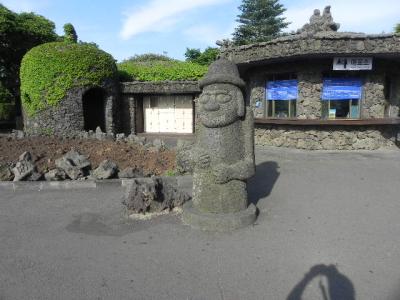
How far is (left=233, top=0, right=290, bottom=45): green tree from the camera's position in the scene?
124 ft

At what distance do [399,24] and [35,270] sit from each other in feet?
115

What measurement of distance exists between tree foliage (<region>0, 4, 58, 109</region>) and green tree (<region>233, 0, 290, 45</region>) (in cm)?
2195

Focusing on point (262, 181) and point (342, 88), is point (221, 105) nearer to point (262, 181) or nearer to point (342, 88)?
point (262, 181)

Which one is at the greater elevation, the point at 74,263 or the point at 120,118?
the point at 120,118

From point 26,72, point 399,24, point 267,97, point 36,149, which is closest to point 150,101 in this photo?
point 26,72

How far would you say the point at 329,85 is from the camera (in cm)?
1229

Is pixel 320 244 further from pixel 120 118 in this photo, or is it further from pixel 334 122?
pixel 120 118

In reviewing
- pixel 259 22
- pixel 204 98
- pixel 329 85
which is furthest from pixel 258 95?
pixel 259 22

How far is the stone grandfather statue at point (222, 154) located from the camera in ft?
15.5

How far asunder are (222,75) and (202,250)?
250cm

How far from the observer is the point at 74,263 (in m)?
3.80

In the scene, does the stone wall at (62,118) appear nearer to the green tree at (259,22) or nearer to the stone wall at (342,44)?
the stone wall at (342,44)

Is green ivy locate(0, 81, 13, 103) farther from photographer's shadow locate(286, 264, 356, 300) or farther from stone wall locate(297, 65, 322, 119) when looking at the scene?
photographer's shadow locate(286, 264, 356, 300)

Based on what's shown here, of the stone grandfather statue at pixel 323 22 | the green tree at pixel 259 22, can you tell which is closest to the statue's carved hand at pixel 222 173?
the stone grandfather statue at pixel 323 22
